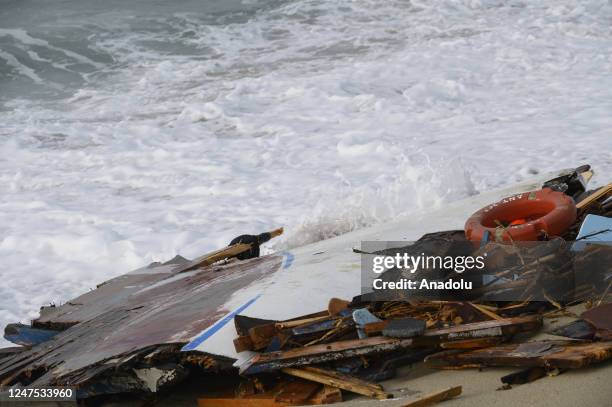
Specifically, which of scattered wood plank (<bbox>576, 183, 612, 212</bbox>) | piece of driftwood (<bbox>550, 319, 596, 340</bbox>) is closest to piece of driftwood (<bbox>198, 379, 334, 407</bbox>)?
piece of driftwood (<bbox>550, 319, 596, 340</bbox>)

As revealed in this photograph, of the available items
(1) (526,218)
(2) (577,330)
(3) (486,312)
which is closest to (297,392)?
(3) (486,312)

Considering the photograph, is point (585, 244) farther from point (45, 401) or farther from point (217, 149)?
point (217, 149)

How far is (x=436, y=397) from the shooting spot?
10.8 ft

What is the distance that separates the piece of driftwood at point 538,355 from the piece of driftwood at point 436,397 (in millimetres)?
222

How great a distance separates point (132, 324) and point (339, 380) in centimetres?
157

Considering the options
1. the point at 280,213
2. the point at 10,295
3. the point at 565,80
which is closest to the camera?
the point at 10,295

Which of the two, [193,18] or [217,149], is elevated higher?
[193,18]

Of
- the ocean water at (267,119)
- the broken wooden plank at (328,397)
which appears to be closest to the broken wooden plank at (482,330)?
the broken wooden plank at (328,397)

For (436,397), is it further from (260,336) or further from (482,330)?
(260,336)

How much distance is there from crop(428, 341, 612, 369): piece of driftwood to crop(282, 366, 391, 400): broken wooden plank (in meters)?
0.31

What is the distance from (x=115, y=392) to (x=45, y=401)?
386mm

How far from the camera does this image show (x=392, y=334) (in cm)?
368

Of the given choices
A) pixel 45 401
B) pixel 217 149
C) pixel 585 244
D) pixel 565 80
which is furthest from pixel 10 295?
pixel 565 80

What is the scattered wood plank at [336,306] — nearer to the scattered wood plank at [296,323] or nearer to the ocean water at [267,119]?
the scattered wood plank at [296,323]
